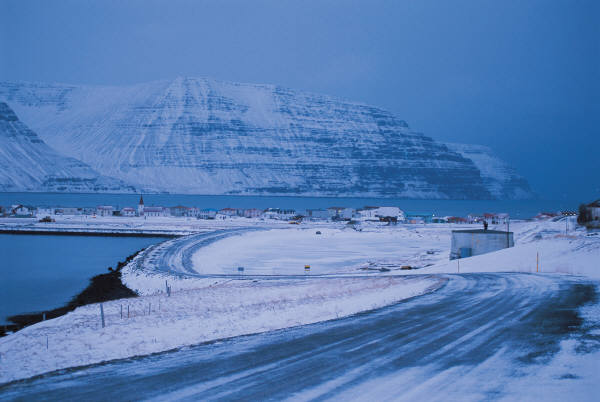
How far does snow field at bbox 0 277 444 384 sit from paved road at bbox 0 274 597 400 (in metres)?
1.51

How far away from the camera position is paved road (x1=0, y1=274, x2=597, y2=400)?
9.36 metres

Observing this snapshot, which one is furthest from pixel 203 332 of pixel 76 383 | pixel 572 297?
pixel 572 297

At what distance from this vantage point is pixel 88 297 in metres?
36.5

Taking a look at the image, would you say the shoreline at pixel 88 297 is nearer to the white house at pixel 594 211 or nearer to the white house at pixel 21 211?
the white house at pixel 594 211

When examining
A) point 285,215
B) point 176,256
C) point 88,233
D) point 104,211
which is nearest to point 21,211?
point 104,211

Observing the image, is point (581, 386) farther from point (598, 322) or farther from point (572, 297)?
point (572, 297)

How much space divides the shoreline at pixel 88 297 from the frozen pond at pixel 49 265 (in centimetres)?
77

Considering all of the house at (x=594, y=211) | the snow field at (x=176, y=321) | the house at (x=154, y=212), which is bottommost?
the snow field at (x=176, y=321)

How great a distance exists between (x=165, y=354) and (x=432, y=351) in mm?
5361

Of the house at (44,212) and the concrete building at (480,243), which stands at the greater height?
the house at (44,212)

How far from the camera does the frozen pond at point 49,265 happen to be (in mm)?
37531

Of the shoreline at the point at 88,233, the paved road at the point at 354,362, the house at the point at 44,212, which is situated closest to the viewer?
the paved road at the point at 354,362

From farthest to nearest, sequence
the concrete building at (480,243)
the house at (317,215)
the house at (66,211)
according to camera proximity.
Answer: the house at (66,211), the house at (317,215), the concrete building at (480,243)

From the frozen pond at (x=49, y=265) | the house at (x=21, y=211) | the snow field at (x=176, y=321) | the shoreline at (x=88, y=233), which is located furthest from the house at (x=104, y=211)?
the snow field at (x=176, y=321)
